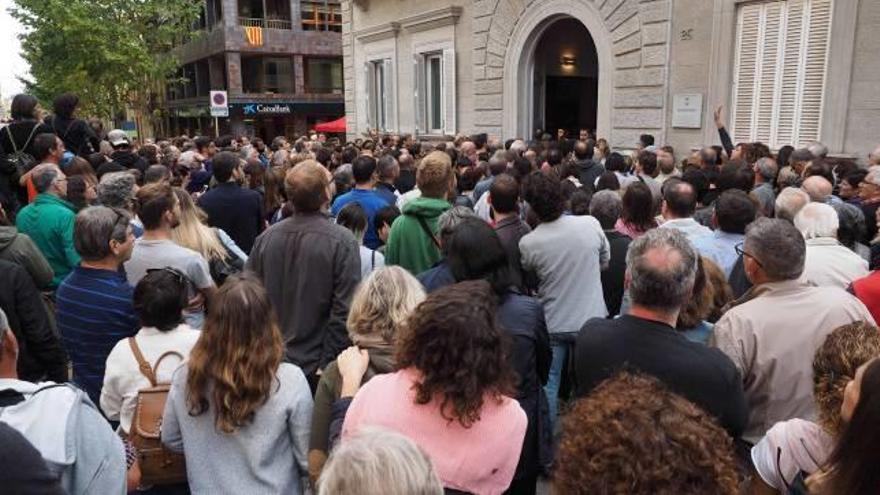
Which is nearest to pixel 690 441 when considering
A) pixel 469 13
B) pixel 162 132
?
pixel 469 13

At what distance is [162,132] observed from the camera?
40.5 metres

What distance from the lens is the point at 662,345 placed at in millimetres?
2373

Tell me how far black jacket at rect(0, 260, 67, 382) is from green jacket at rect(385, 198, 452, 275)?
7.15 ft

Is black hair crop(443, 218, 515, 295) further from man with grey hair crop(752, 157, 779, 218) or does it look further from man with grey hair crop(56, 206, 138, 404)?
man with grey hair crop(752, 157, 779, 218)

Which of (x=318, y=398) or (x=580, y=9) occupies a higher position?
(x=580, y=9)

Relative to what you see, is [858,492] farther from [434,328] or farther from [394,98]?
[394,98]

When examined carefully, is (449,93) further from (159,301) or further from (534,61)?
(159,301)

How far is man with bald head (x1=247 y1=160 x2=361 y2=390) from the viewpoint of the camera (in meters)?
3.50

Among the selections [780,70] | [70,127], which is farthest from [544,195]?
[780,70]

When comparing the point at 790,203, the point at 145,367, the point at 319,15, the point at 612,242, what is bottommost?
the point at 145,367

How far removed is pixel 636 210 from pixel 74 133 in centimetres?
696

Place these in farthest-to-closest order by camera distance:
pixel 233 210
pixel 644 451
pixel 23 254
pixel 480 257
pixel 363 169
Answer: pixel 233 210
pixel 363 169
pixel 23 254
pixel 480 257
pixel 644 451

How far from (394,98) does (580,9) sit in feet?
23.6

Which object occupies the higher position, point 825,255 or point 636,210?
point 636,210
